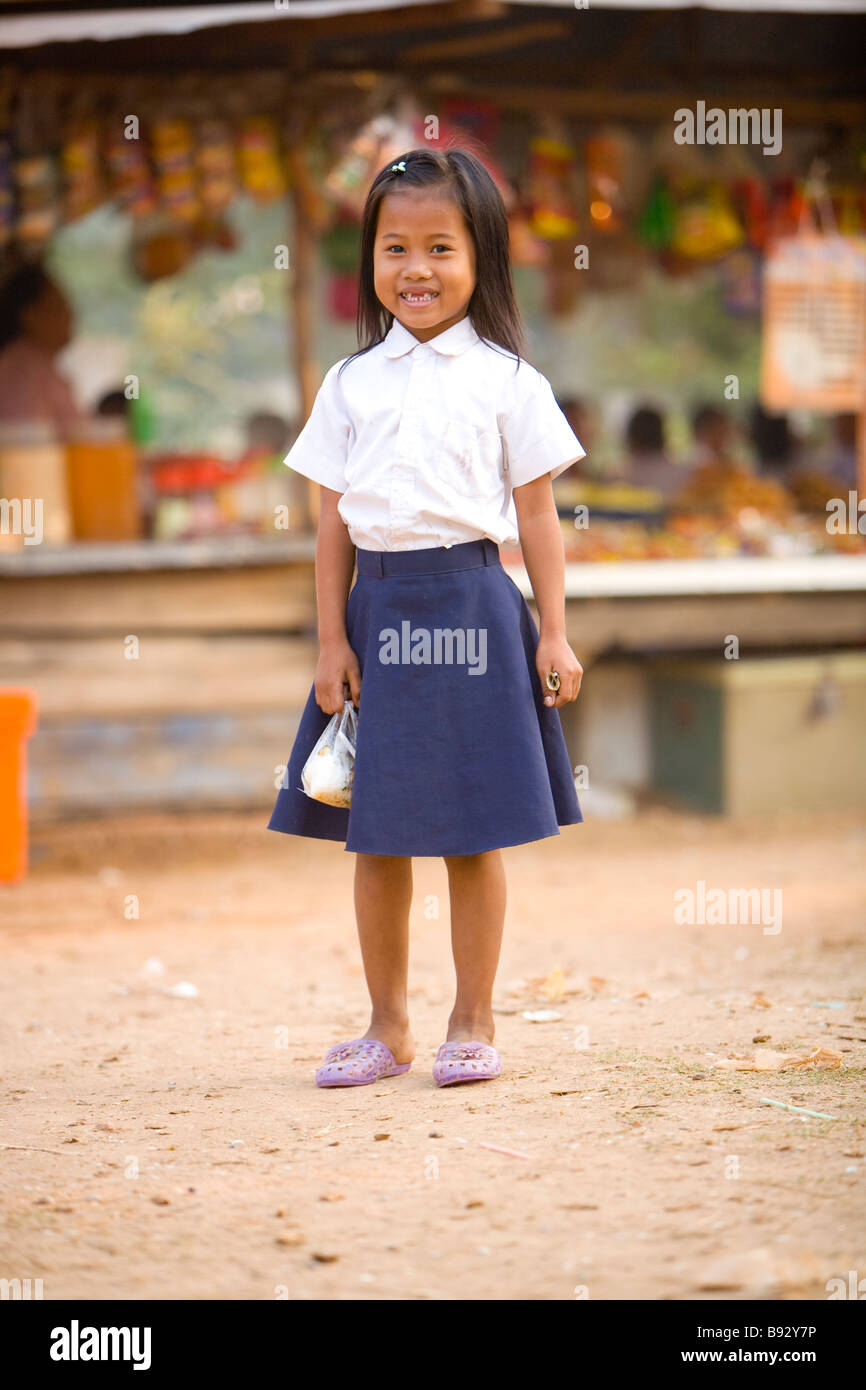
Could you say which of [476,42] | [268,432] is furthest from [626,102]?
[268,432]

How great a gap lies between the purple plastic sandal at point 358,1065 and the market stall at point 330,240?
3.92 m

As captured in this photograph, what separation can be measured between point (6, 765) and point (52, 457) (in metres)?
1.76

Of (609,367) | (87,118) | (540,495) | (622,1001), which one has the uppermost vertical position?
(87,118)

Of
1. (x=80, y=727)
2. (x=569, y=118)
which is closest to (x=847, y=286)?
(x=569, y=118)

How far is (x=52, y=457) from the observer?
271 inches

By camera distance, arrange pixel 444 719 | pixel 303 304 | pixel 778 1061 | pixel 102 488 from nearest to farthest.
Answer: pixel 444 719 → pixel 778 1061 → pixel 303 304 → pixel 102 488

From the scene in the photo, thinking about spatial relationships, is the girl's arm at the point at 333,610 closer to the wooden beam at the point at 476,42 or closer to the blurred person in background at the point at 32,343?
the wooden beam at the point at 476,42

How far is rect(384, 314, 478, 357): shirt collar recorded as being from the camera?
2.94 meters

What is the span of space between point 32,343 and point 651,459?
3.85 m

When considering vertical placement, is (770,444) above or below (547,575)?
above

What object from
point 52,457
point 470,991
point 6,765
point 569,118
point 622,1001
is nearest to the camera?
point 470,991

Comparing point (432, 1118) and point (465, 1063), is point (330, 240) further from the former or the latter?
point (432, 1118)

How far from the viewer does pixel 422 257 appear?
2.88 meters

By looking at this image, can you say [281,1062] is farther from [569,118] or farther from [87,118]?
[569,118]
